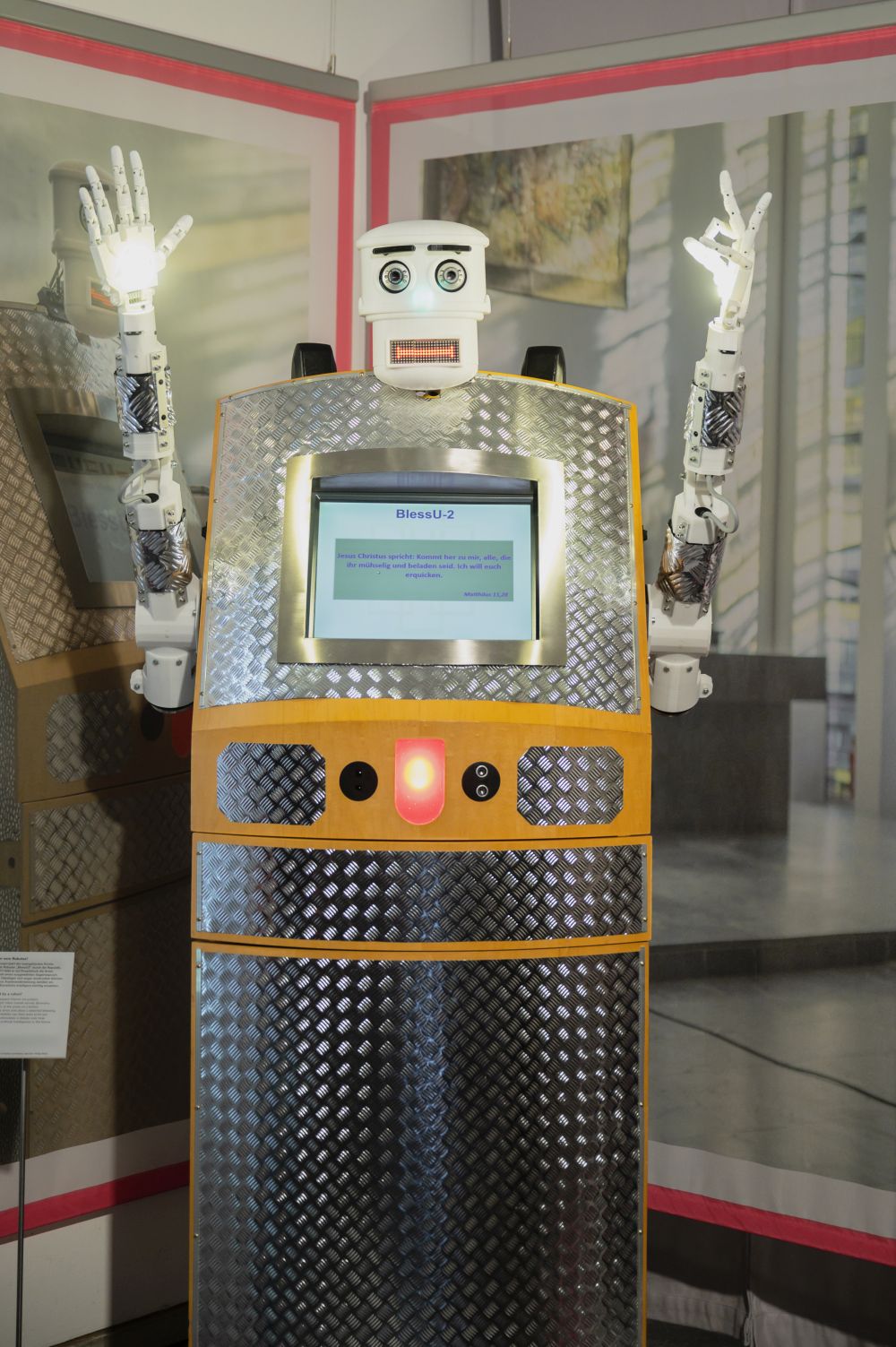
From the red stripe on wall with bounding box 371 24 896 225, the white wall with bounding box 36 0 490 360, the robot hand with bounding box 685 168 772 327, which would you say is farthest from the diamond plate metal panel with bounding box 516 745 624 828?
the red stripe on wall with bounding box 371 24 896 225

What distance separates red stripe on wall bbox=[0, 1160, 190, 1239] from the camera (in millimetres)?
2676

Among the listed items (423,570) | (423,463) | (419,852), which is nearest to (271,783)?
(419,852)

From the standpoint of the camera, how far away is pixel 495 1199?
204cm

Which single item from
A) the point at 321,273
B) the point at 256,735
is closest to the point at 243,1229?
the point at 256,735

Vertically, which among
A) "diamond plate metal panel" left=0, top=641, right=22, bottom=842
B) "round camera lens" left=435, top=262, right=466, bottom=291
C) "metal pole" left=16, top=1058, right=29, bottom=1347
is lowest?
"metal pole" left=16, top=1058, right=29, bottom=1347

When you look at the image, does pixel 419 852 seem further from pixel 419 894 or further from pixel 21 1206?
pixel 21 1206

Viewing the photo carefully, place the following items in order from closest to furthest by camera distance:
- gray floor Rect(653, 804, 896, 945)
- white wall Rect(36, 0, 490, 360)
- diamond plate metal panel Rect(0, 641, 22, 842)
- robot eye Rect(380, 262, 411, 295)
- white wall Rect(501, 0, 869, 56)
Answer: robot eye Rect(380, 262, 411, 295) → diamond plate metal panel Rect(0, 641, 22, 842) → gray floor Rect(653, 804, 896, 945) → white wall Rect(36, 0, 490, 360) → white wall Rect(501, 0, 869, 56)

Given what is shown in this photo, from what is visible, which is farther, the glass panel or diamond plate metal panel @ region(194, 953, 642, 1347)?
the glass panel

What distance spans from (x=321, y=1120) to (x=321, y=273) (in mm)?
2062

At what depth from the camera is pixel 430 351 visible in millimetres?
2090

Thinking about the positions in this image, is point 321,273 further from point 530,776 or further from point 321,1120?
point 321,1120

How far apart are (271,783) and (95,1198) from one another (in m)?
1.35

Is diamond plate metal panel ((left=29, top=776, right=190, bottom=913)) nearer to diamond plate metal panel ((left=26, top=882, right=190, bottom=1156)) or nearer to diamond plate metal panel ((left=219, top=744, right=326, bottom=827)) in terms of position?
diamond plate metal panel ((left=26, top=882, right=190, bottom=1156))

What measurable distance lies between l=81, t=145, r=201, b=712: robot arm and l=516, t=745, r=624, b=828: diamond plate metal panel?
664 millimetres
